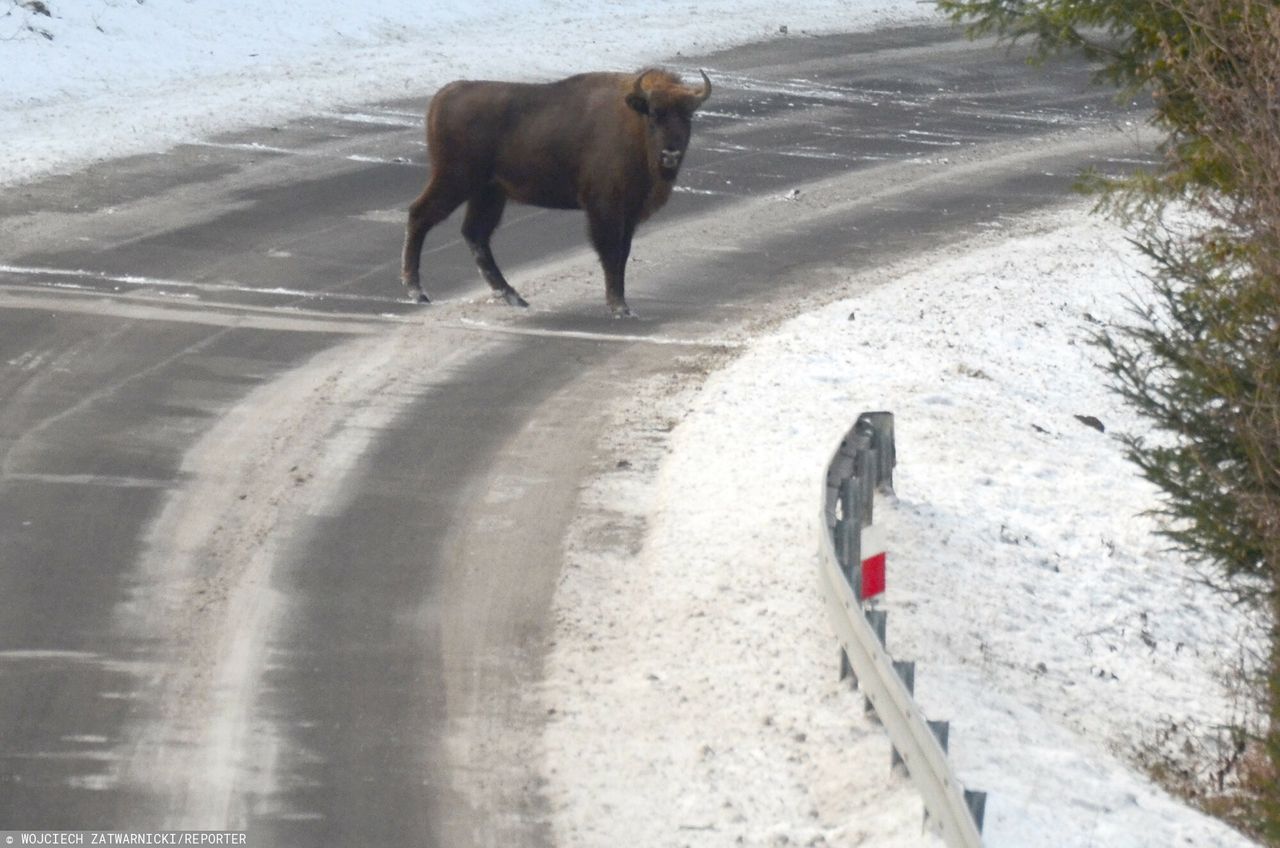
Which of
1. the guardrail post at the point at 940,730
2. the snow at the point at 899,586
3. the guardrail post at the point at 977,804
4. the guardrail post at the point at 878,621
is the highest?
the guardrail post at the point at 977,804

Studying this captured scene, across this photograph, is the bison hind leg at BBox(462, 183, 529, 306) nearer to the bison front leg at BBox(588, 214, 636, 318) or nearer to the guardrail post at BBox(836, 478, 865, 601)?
the bison front leg at BBox(588, 214, 636, 318)

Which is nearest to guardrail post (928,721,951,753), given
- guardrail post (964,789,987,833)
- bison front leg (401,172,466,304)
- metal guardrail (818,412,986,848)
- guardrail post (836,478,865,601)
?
metal guardrail (818,412,986,848)

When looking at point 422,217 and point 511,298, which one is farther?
point 422,217

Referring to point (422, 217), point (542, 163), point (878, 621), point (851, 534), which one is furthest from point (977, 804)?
point (422, 217)

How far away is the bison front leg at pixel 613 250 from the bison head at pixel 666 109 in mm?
680

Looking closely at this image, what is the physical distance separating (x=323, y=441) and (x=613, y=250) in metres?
4.24

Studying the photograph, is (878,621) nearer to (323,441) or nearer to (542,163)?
(323,441)

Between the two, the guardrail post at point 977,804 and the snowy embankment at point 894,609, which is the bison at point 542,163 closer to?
the snowy embankment at point 894,609

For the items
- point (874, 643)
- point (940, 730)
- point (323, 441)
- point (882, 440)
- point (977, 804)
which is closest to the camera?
point (977, 804)

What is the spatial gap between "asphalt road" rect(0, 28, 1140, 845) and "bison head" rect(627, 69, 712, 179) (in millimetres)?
1422

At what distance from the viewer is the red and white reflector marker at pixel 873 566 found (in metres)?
8.53

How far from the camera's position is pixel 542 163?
613 inches

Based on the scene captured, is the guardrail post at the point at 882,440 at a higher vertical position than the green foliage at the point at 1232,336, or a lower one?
lower

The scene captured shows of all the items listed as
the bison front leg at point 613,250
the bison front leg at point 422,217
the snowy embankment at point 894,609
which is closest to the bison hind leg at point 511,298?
the bison front leg at point 422,217
